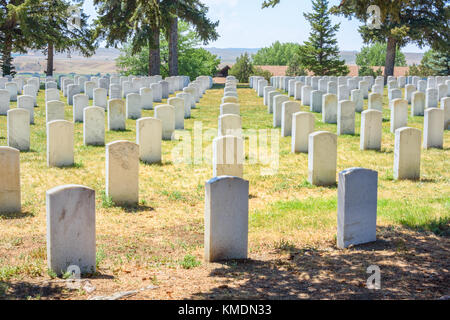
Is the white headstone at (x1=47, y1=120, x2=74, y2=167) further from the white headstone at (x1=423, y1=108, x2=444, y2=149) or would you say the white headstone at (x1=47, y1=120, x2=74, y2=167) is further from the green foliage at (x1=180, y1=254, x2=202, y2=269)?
the white headstone at (x1=423, y1=108, x2=444, y2=149)

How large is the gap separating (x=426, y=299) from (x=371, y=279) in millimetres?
655

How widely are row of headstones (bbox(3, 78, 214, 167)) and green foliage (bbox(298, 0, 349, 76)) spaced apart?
1758 inches

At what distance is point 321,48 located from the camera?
200ft

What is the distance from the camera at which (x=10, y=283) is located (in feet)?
18.5

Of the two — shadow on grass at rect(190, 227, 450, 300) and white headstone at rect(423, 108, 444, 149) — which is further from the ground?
white headstone at rect(423, 108, 444, 149)

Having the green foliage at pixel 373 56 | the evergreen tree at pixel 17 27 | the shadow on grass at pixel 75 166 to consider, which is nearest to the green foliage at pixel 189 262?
the shadow on grass at pixel 75 166

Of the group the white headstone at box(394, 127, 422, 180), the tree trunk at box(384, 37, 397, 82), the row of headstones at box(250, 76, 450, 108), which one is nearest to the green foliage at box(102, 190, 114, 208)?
the white headstone at box(394, 127, 422, 180)

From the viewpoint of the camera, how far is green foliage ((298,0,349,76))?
60.7 meters

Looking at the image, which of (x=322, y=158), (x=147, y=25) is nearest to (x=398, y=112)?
(x=322, y=158)

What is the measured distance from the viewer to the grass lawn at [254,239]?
5715mm

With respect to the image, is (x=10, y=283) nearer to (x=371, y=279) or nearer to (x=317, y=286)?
(x=317, y=286)

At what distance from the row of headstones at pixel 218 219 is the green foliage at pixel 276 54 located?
404ft

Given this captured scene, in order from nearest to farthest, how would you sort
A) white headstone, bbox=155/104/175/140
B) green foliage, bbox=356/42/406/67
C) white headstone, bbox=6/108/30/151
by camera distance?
1. white headstone, bbox=6/108/30/151
2. white headstone, bbox=155/104/175/140
3. green foliage, bbox=356/42/406/67
